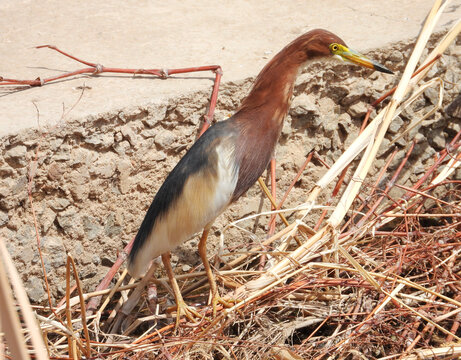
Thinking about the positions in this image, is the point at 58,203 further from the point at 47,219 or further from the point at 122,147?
the point at 122,147

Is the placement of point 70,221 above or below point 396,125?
below

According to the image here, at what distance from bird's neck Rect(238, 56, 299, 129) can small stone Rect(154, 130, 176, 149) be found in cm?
36

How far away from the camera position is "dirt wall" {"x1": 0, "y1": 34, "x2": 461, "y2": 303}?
82.4 inches

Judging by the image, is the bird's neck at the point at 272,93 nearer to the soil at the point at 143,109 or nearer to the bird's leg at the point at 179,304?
the soil at the point at 143,109

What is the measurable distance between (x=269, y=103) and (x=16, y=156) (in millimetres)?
859

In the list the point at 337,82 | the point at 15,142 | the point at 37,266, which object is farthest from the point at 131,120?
the point at 337,82

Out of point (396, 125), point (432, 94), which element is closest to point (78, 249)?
point (396, 125)

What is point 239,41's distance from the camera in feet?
9.12

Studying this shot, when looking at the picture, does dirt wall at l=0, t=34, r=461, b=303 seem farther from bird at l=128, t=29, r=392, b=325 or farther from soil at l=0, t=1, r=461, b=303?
bird at l=128, t=29, r=392, b=325

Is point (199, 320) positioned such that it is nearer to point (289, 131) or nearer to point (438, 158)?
point (289, 131)

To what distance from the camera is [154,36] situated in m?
2.82

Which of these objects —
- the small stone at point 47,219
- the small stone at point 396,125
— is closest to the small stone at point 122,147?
the small stone at point 47,219

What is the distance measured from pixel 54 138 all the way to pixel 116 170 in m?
0.26

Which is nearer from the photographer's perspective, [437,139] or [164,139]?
[164,139]
